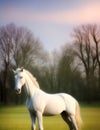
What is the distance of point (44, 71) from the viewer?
93.1 inches

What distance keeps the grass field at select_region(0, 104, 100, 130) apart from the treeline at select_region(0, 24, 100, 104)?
47mm

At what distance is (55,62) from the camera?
2365mm

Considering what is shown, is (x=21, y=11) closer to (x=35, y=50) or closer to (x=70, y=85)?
(x=35, y=50)

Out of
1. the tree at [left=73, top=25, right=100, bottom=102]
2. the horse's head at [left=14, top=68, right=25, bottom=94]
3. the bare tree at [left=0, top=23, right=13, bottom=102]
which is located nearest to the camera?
the horse's head at [left=14, top=68, right=25, bottom=94]

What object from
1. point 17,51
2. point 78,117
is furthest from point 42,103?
point 17,51

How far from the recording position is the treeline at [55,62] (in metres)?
2.30

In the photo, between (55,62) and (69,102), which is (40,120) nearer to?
(69,102)

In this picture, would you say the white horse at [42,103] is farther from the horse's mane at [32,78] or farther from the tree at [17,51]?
the tree at [17,51]

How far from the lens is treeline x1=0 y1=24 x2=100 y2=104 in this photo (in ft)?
7.54

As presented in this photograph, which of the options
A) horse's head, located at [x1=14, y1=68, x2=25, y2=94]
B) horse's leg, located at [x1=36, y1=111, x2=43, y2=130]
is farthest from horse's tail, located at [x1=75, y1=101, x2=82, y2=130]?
horse's head, located at [x1=14, y1=68, x2=25, y2=94]

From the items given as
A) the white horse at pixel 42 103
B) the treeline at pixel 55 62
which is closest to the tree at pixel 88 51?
the treeline at pixel 55 62

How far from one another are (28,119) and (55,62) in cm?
33

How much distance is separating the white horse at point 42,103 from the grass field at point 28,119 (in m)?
0.05

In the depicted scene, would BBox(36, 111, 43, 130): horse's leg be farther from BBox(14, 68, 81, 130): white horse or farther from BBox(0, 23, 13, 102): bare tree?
BBox(0, 23, 13, 102): bare tree
